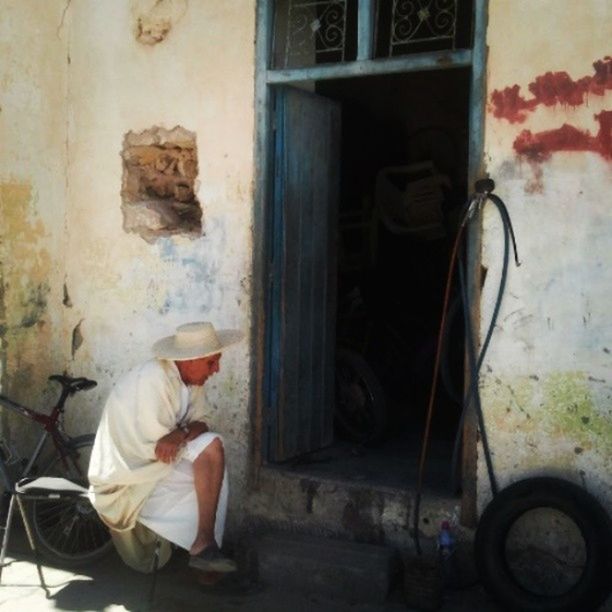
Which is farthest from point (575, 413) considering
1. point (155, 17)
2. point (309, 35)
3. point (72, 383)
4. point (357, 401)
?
point (155, 17)

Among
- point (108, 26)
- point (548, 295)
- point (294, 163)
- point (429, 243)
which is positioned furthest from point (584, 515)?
point (429, 243)

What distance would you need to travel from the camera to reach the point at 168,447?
4.93 metres

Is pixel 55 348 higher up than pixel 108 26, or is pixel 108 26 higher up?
pixel 108 26

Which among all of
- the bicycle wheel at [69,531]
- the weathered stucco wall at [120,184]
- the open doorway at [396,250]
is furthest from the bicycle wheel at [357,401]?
the bicycle wheel at [69,531]

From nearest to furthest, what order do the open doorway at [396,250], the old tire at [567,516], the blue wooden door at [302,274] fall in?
the old tire at [567,516] → the blue wooden door at [302,274] → the open doorway at [396,250]

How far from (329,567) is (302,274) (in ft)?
6.19

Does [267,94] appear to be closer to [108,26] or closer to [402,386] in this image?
[108,26]

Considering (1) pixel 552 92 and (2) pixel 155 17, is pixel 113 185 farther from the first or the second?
(1) pixel 552 92

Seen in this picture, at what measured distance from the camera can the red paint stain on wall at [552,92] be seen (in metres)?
4.80

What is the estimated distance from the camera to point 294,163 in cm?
599

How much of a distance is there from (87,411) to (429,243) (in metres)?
4.05

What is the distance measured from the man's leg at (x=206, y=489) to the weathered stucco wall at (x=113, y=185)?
2.86 feet

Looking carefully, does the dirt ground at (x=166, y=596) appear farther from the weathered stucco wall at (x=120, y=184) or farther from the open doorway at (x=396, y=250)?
the open doorway at (x=396, y=250)

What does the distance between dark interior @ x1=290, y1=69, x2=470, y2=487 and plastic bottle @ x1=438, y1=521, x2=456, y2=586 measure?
1.19 metres
